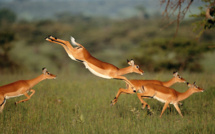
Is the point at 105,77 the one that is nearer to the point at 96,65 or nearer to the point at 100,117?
the point at 96,65

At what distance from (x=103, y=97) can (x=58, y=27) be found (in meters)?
39.5

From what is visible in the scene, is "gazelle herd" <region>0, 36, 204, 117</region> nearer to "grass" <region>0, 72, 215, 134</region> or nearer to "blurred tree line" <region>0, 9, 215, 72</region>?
"grass" <region>0, 72, 215, 134</region>

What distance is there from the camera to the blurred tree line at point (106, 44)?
3092 cm

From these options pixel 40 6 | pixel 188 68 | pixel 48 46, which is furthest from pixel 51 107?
pixel 40 6

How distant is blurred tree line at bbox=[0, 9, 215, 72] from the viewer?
30.9 meters

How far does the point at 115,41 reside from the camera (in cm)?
5278

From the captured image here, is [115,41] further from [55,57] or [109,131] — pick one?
[109,131]

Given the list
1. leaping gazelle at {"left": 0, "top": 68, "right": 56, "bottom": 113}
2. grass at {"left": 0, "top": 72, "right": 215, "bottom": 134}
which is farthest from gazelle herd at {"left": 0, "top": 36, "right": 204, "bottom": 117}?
grass at {"left": 0, "top": 72, "right": 215, "bottom": 134}

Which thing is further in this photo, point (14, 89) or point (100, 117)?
point (100, 117)

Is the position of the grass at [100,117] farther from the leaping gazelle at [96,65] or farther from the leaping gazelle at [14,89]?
the leaping gazelle at [96,65]

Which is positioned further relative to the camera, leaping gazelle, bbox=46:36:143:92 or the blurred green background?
the blurred green background

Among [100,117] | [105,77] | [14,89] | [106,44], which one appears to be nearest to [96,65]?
[105,77]

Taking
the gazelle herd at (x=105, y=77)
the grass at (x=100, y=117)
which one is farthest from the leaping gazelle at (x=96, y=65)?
the grass at (x=100, y=117)

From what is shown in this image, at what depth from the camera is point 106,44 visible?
5016 centimetres
